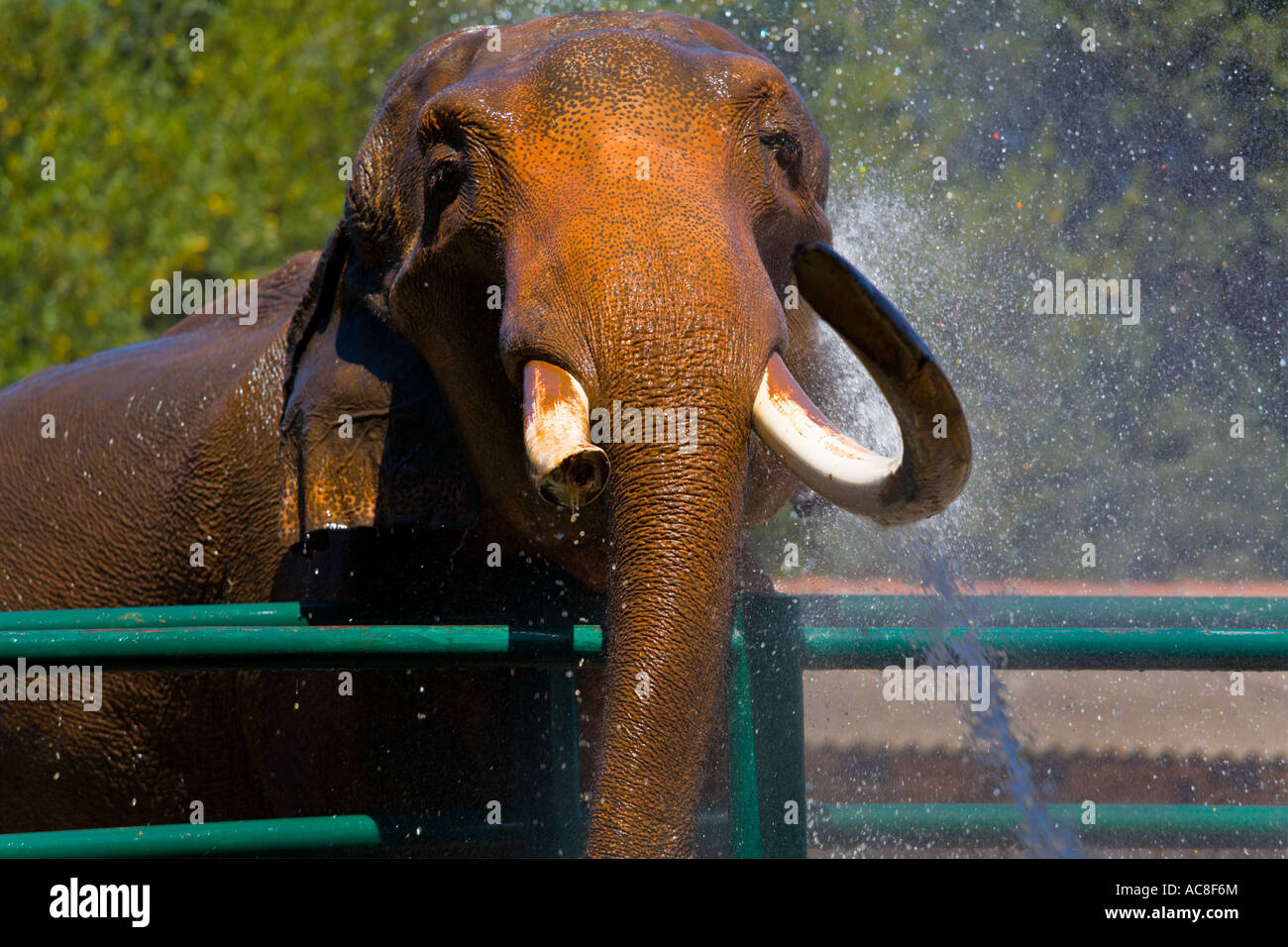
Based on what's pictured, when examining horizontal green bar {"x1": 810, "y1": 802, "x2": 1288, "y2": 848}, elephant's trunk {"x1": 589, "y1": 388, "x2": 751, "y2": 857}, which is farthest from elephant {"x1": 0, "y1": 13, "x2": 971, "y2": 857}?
horizontal green bar {"x1": 810, "y1": 802, "x2": 1288, "y2": 848}

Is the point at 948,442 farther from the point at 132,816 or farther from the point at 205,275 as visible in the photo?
the point at 205,275

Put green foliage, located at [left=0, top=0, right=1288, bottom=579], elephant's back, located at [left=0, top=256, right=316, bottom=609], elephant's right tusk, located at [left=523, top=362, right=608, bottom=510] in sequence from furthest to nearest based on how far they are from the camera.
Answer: green foliage, located at [left=0, top=0, right=1288, bottom=579]
elephant's back, located at [left=0, top=256, right=316, bottom=609]
elephant's right tusk, located at [left=523, top=362, right=608, bottom=510]

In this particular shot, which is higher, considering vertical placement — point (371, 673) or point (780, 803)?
point (371, 673)

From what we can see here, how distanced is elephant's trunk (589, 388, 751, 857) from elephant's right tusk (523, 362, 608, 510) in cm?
9

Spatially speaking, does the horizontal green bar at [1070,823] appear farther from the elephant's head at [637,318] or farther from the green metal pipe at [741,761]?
the elephant's head at [637,318]

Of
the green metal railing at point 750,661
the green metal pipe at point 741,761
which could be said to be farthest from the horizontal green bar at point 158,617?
the green metal pipe at point 741,761

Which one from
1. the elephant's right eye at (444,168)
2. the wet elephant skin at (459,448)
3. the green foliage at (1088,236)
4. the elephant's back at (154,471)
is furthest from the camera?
the green foliage at (1088,236)

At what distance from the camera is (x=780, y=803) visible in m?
2.82

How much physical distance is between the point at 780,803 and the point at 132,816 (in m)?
1.90

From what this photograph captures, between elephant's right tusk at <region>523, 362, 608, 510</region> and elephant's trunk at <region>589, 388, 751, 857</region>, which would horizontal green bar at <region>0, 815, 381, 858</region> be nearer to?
elephant's trunk at <region>589, 388, 751, 857</region>

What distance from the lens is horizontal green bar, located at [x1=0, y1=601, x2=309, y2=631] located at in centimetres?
282

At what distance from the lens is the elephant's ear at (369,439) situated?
3.04 metres

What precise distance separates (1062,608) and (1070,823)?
37 cm
